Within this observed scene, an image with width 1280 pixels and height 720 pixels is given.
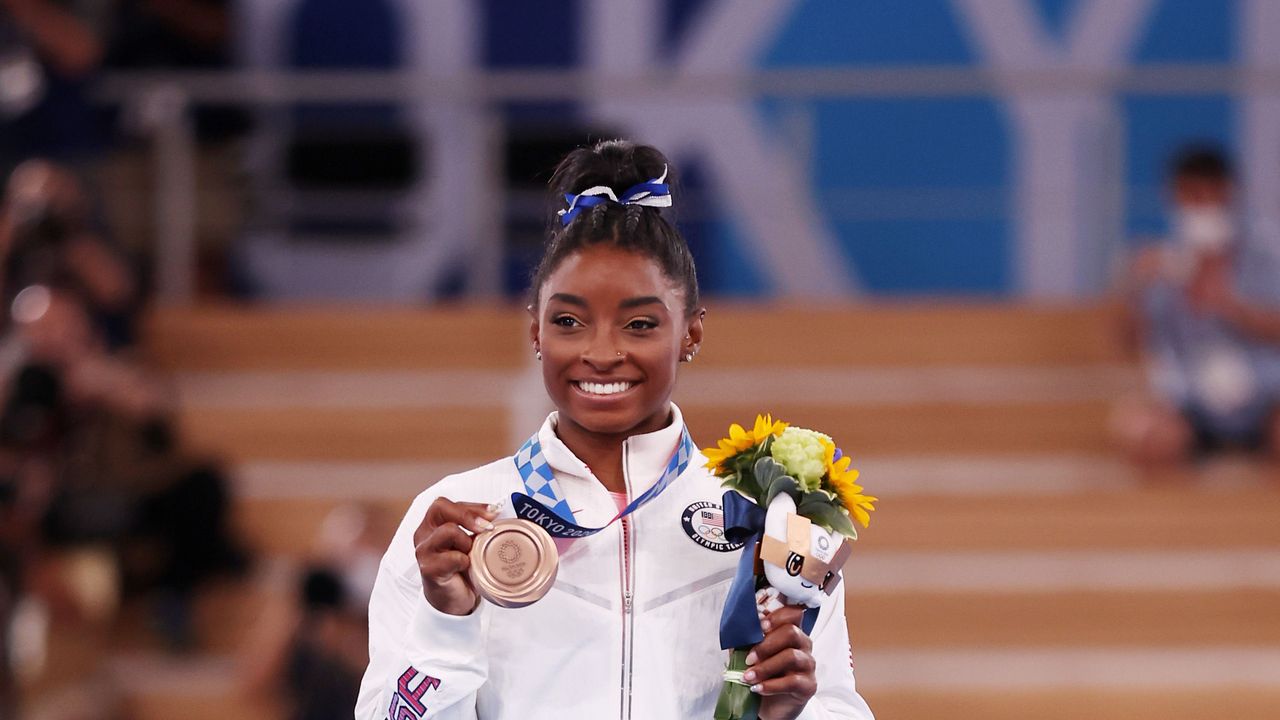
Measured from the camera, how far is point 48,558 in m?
5.75

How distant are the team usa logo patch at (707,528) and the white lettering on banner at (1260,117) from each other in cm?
688

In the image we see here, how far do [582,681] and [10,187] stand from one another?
4.88m

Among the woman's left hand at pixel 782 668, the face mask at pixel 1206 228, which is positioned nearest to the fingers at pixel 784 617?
the woman's left hand at pixel 782 668

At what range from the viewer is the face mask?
6.48 metres

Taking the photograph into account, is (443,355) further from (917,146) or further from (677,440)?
(677,440)

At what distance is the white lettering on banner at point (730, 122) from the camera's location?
336 inches

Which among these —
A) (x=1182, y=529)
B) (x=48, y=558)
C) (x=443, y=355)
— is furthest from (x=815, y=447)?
(x=443, y=355)

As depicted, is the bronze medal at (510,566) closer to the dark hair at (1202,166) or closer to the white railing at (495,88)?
the dark hair at (1202,166)

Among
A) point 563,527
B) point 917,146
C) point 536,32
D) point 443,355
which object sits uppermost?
point 536,32

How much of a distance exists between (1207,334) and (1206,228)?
0.38 m

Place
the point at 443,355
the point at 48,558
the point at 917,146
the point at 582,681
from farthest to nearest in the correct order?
the point at 917,146 < the point at 443,355 < the point at 48,558 < the point at 582,681

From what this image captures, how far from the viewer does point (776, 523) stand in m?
2.10

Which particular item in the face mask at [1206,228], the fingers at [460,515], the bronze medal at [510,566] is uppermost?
the face mask at [1206,228]

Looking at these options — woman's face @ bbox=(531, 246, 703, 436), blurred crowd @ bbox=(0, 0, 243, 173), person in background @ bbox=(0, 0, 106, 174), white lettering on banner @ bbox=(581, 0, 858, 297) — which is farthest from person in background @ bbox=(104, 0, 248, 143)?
woman's face @ bbox=(531, 246, 703, 436)
